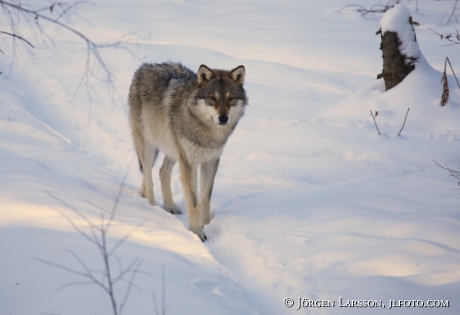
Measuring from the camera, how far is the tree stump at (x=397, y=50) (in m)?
9.68

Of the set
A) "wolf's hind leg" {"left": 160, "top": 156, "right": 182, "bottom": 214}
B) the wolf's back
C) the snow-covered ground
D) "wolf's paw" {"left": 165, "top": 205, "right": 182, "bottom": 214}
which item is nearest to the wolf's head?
the wolf's back

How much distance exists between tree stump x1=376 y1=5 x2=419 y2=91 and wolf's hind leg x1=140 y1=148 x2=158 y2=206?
17.7ft

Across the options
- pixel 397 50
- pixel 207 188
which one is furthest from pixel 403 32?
pixel 207 188

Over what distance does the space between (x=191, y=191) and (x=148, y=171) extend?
109 cm

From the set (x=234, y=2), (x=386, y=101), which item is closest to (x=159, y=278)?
(x=386, y=101)

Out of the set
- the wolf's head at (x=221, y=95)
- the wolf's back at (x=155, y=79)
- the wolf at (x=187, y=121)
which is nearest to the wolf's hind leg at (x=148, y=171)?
the wolf at (x=187, y=121)

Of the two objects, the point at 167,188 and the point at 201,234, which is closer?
the point at 201,234

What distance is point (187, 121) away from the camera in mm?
5785

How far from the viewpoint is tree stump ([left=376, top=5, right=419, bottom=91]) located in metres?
9.68

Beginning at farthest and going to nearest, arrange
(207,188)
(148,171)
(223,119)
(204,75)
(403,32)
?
1. (403,32)
2. (148,171)
3. (207,188)
4. (204,75)
5. (223,119)

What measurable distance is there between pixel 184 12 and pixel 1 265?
1495 centimetres

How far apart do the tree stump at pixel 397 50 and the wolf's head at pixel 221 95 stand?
5106 mm

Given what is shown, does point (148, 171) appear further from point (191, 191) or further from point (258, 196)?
point (258, 196)

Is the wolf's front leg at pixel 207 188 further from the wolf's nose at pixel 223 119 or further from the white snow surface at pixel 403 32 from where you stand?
the white snow surface at pixel 403 32
